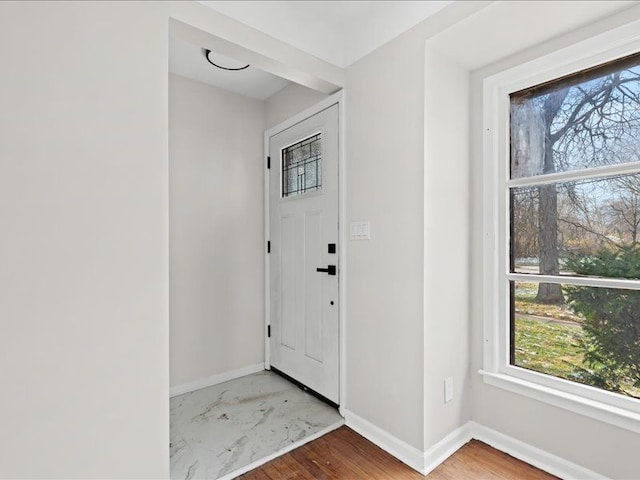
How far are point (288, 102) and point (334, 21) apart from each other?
83 cm

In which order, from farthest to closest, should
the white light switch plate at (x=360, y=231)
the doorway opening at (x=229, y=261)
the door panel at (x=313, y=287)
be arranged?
1. the door panel at (x=313, y=287)
2. the doorway opening at (x=229, y=261)
3. the white light switch plate at (x=360, y=231)

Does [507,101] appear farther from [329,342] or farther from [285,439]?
[285,439]

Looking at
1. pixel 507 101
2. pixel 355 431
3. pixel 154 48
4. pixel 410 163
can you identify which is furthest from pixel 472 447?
pixel 154 48

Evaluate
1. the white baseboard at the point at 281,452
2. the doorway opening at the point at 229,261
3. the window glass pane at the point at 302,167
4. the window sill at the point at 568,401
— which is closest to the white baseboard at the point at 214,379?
the doorway opening at the point at 229,261

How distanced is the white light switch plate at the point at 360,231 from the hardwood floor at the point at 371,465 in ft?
3.94

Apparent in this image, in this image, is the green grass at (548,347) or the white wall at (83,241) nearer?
the white wall at (83,241)

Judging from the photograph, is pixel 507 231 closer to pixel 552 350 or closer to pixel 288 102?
pixel 552 350

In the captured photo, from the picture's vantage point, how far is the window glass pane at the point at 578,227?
160 centimetres

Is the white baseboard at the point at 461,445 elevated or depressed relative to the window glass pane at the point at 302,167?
depressed

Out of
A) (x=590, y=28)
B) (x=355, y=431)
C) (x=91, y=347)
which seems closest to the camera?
(x=91, y=347)

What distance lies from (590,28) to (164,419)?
263cm

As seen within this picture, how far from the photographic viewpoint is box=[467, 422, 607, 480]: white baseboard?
1.67 meters

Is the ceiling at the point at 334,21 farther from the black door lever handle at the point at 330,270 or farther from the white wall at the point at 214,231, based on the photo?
the black door lever handle at the point at 330,270

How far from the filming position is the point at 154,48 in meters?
1.50
